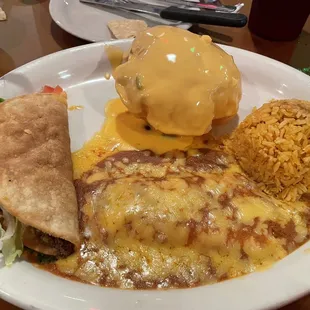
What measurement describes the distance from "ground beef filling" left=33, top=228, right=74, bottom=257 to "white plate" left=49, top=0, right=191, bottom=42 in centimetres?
95

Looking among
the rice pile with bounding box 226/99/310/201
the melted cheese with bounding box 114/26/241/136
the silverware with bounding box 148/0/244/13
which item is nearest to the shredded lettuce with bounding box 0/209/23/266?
the melted cheese with bounding box 114/26/241/136

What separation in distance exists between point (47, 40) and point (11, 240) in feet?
3.82

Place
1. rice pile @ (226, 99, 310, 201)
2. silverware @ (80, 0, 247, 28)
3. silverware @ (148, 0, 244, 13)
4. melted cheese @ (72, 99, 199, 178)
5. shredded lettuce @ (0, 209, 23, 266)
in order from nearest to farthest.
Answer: shredded lettuce @ (0, 209, 23, 266) → rice pile @ (226, 99, 310, 201) → melted cheese @ (72, 99, 199, 178) → silverware @ (80, 0, 247, 28) → silverware @ (148, 0, 244, 13)

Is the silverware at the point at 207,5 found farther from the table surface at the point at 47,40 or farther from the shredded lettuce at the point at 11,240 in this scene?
the shredded lettuce at the point at 11,240

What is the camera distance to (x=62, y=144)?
3.84 ft

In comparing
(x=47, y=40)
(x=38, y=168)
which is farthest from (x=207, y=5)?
(x=38, y=168)

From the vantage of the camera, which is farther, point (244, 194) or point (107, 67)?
point (107, 67)

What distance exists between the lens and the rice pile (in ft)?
3.78

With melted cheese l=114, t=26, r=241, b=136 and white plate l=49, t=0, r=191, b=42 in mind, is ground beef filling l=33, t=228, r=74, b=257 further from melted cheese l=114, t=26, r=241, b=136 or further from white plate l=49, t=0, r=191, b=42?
white plate l=49, t=0, r=191, b=42

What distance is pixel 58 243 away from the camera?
101 centimetres

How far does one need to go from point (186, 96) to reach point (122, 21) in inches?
28.0

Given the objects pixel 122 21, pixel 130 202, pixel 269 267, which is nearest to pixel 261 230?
pixel 269 267

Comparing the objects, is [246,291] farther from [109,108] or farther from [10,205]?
[109,108]

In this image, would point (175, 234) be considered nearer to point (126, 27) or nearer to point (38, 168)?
point (38, 168)
